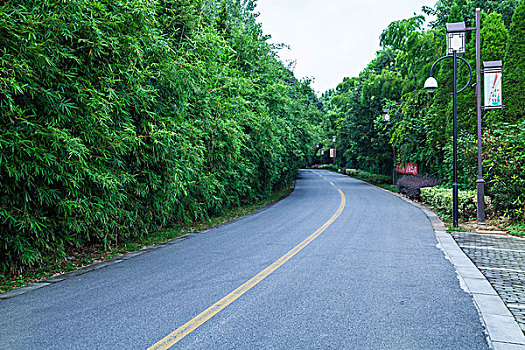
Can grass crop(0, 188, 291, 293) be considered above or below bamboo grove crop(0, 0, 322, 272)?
below

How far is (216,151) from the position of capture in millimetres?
10336

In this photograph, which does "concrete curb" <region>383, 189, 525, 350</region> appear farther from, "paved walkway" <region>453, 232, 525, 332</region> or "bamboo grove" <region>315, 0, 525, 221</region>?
"bamboo grove" <region>315, 0, 525, 221</region>

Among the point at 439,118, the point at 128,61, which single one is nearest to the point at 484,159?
the point at 439,118

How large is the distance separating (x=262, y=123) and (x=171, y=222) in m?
5.96

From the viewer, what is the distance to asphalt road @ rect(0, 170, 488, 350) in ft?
10.5

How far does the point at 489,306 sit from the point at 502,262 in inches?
91.6

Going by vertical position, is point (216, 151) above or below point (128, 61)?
below

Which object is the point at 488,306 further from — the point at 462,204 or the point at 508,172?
the point at 462,204

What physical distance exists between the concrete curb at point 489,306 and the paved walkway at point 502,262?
0.08 m

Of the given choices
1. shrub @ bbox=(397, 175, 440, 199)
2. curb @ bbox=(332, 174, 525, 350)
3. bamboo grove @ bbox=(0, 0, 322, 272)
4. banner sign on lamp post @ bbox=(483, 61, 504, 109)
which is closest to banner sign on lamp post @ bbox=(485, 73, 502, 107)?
banner sign on lamp post @ bbox=(483, 61, 504, 109)

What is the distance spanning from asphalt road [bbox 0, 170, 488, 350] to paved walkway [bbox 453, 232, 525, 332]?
46 centimetres

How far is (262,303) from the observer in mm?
4039

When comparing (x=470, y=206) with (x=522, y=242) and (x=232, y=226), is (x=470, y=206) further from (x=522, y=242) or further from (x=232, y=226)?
(x=232, y=226)

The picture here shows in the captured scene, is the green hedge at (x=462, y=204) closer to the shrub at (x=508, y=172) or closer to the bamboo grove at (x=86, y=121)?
the shrub at (x=508, y=172)
